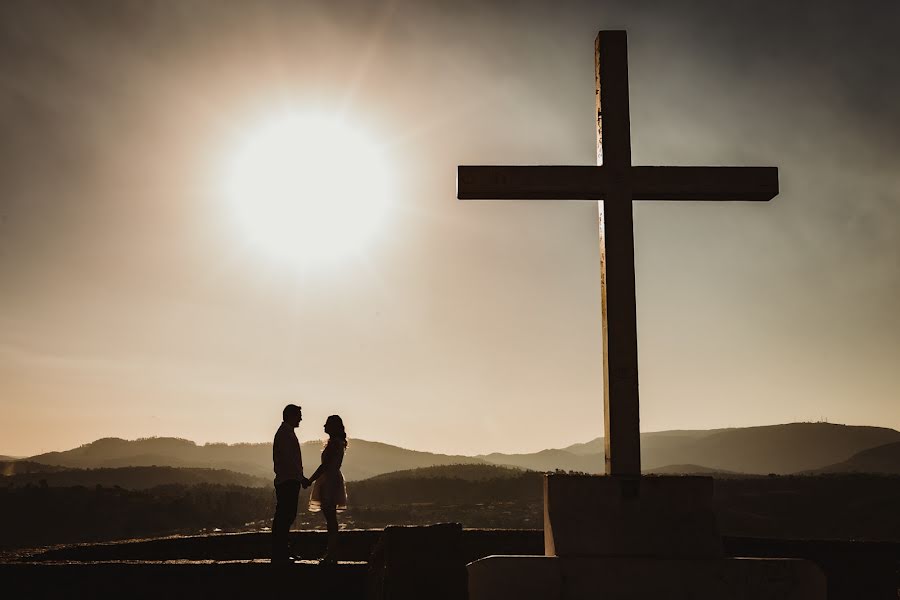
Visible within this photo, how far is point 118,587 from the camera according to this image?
5.27m

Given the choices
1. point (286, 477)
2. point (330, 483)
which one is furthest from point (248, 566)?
point (330, 483)

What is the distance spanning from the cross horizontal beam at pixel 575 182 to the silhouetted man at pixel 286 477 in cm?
293

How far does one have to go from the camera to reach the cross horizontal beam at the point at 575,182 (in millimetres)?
7047

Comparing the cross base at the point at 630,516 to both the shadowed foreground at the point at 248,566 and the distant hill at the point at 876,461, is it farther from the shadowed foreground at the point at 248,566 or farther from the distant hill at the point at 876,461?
the distant hill at the point at 876,461

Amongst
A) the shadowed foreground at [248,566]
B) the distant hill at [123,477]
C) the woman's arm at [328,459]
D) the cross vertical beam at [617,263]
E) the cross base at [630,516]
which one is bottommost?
the distant hill at [123,477]

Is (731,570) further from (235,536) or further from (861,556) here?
(235,536)

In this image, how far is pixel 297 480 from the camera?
7.39m

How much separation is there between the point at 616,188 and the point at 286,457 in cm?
415

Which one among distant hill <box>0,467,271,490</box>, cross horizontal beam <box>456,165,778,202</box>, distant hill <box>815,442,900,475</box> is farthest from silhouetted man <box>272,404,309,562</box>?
distant hill <box>815,442,900,475</box>

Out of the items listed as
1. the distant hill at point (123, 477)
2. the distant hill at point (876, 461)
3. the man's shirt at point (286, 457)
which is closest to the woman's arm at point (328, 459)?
the man's shirt at point (286, 457)

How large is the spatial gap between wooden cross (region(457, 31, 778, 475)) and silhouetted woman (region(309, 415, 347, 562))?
2.94 meters

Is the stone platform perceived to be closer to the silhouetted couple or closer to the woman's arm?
the silhouetted couple

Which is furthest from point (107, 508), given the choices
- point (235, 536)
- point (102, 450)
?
point (102, 450)

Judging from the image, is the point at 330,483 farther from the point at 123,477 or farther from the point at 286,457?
the point at 123,477
